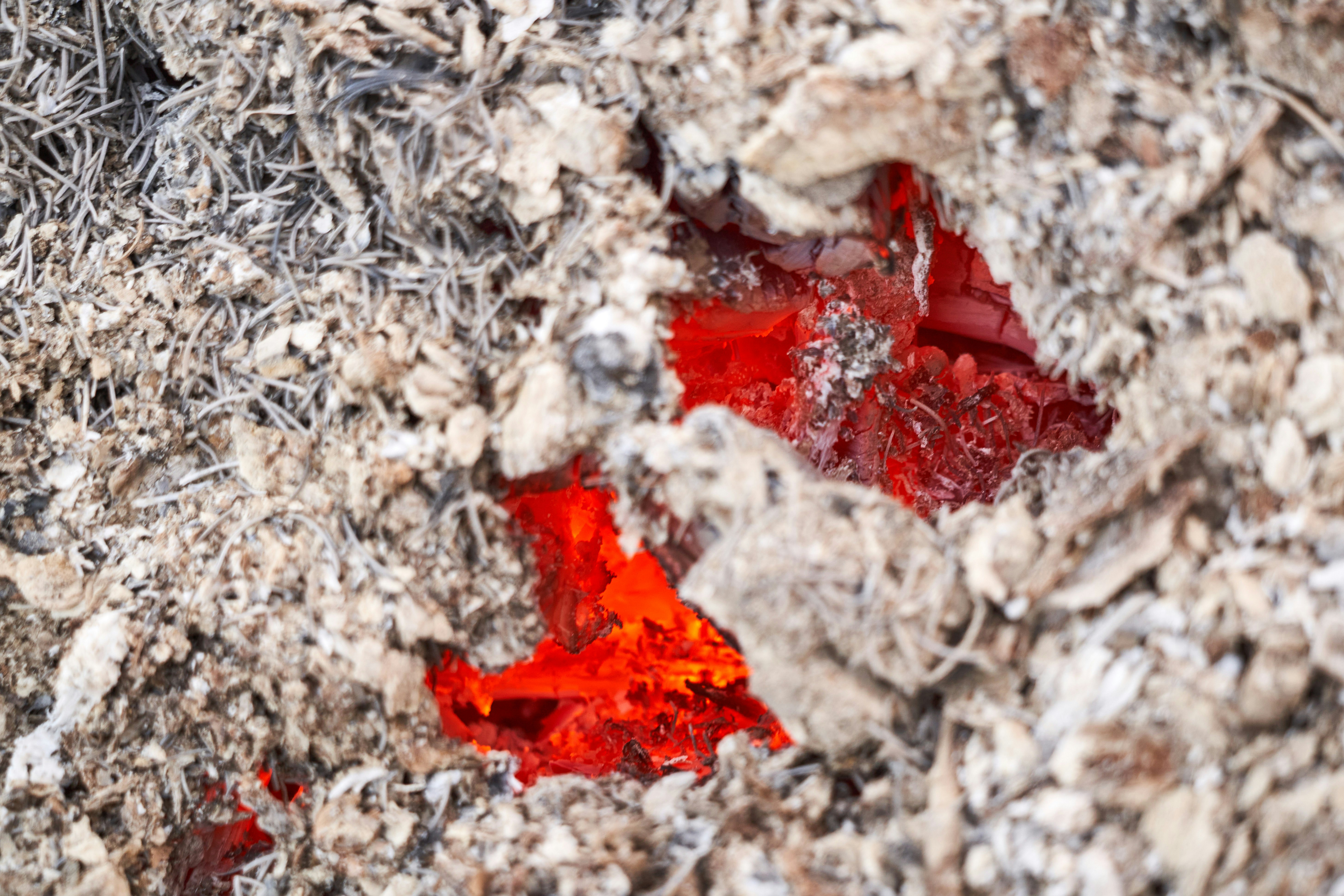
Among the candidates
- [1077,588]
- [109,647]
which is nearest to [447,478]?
[109,647]

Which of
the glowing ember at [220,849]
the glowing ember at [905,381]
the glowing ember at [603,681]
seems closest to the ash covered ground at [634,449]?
the glowing ember at [220,849]

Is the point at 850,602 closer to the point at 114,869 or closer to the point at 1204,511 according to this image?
the point at 1204,511

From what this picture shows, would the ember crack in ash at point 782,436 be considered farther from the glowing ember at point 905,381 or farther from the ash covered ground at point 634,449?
the ash covered ground at point 634,449

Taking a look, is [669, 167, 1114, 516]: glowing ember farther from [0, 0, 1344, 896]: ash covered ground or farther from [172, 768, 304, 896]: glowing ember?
[172, 768, 304, 896]: glowing ember

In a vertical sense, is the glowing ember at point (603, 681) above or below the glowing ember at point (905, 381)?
below

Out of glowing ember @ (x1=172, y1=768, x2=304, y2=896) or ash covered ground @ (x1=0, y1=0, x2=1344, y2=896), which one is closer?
ash covered ground @ (x1=0, y1=0, x2=1344, y2=896)

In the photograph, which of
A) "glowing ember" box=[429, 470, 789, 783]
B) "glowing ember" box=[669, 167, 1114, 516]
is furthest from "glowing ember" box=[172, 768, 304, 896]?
"glowing ember" box=[669, 167, 1114, 516]
